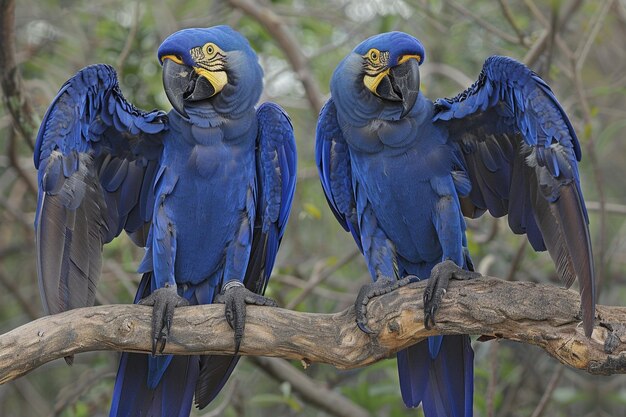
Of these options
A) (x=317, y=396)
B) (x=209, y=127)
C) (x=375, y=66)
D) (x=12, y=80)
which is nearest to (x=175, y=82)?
(x=209, y=127)

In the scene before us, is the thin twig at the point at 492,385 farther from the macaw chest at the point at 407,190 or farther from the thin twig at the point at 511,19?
the thin twig at the point at 511,19

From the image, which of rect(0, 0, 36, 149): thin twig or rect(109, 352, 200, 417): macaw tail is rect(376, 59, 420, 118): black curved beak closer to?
rect(109, 352, 200, 417): macaw tail

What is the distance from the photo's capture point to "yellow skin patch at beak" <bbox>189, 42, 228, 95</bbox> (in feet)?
10.5

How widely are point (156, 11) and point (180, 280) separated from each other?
2138 mm

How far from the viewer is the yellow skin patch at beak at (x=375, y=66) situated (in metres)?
3.16

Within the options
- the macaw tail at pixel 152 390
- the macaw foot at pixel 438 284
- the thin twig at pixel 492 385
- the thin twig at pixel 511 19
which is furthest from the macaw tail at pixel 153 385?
the thin twig at pixel 511 19

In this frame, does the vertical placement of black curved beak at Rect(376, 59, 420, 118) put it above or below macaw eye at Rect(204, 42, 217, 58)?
below

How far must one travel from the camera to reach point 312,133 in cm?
638

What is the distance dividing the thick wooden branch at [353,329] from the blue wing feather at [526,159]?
12cm

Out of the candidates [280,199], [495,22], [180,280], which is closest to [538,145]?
[280,199]

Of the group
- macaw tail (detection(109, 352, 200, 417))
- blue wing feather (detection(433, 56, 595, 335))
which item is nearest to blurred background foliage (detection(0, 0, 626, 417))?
macaw tail (detection(109, 352, 200, 417))

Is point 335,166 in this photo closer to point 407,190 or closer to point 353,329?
point 407,190

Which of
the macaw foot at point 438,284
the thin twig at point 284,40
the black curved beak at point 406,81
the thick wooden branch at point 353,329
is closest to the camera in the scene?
the thick wooden branch at point 353,329

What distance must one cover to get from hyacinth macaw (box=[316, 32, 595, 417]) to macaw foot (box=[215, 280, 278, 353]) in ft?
1.29
